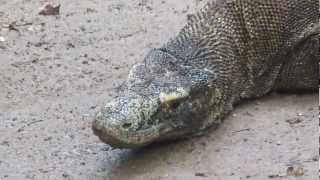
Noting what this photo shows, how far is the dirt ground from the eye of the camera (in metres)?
4.61

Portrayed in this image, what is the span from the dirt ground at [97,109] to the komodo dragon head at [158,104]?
0.15m

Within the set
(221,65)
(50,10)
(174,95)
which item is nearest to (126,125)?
(174,95)

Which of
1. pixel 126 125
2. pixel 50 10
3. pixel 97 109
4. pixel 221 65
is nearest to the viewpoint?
Answer: pixel 126 125

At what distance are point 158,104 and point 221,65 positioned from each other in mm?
617

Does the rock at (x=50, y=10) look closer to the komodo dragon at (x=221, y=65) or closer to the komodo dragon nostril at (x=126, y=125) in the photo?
the komodo dragon at (x=221, y=65)

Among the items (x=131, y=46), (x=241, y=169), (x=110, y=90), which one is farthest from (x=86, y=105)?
(x=241, y=169)

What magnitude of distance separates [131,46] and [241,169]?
6.36 ft

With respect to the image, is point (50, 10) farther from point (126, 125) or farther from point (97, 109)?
point (126, 125)

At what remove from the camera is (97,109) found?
17.5ft

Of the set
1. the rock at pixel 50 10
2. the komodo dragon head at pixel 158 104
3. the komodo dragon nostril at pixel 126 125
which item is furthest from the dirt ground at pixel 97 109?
the komodo dragon nostril at pixel 126 125

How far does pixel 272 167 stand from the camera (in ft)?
14.7

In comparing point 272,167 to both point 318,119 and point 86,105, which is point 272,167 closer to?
point 318,119

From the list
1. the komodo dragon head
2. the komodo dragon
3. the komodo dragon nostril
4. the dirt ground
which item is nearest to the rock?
the dirt ground

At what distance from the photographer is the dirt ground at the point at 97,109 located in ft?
15.1
